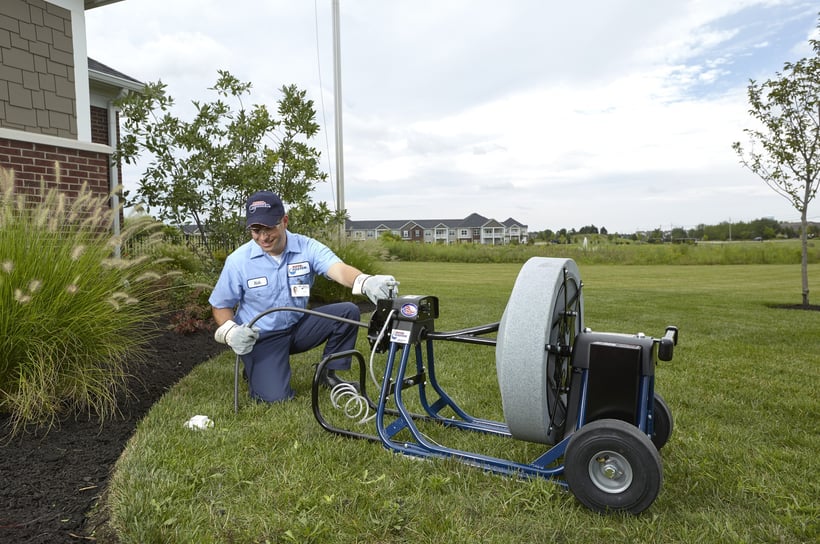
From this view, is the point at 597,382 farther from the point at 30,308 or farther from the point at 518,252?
the point at 518,252

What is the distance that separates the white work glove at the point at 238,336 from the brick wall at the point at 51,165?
4286 millimetres

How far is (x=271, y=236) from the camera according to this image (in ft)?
13.6

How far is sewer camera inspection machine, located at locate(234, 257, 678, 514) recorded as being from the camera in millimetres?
2488

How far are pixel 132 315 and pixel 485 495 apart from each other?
2913mm

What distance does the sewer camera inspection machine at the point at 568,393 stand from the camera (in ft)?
8.16

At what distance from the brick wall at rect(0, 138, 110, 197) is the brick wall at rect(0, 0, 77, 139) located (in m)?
0.41

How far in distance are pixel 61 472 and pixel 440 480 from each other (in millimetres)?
1958

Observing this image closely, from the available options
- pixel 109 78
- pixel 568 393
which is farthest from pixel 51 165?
pixel 568 393

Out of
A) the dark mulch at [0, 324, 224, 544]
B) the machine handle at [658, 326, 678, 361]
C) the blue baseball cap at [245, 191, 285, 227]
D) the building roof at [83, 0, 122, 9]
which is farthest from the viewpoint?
the building roof at [83, 0, 122, 9]

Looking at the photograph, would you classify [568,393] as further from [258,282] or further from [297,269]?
[258,282]

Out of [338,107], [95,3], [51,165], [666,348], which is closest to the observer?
[666,348]

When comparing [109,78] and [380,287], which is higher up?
[109,78]

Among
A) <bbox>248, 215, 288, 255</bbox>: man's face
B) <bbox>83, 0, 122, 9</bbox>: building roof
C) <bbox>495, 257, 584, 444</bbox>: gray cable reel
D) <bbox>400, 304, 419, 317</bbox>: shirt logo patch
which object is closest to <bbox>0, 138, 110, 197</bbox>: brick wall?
<bbox>83, 0, 122, 9</bbox>: building roof

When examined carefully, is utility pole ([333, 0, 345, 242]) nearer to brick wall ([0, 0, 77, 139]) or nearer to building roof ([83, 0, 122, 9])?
building roof ([83, 0, 122, 9])
